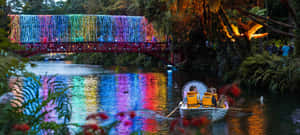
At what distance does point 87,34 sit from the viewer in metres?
45.8

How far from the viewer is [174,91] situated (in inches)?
954

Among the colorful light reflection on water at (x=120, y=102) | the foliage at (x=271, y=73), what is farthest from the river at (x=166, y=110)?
the foliage at (x=271, y=73)

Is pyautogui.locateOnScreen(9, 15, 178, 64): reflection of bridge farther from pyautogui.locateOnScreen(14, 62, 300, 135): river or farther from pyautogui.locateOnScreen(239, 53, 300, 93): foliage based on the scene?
pyautogui.locateOnScreen(239, 53, 300, 93): foliage

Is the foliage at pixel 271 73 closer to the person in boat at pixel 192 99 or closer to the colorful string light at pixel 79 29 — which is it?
the person in boat at pixel 192 99

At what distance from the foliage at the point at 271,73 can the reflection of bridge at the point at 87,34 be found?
21556mm

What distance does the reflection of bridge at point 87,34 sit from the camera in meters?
43.7

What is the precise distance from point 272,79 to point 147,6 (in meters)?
23.1

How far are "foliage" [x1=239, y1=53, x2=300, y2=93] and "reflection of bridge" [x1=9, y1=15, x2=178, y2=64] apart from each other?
2156cm

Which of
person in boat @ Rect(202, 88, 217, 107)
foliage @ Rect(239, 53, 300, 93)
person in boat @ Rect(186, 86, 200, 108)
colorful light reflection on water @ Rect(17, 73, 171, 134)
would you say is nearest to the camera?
person in boat @ Rect(202, 88, 217, 107)

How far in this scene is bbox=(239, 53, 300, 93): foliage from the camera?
69.1 ft

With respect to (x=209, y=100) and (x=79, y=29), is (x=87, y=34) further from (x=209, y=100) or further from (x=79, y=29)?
(x=209, y=100)

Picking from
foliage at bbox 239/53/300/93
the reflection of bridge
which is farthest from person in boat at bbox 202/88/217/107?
the reflection of bridge

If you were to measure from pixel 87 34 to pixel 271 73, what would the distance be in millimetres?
27148

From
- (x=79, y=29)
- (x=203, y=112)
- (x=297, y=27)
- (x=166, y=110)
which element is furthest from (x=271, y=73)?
(x=79, y=29)
